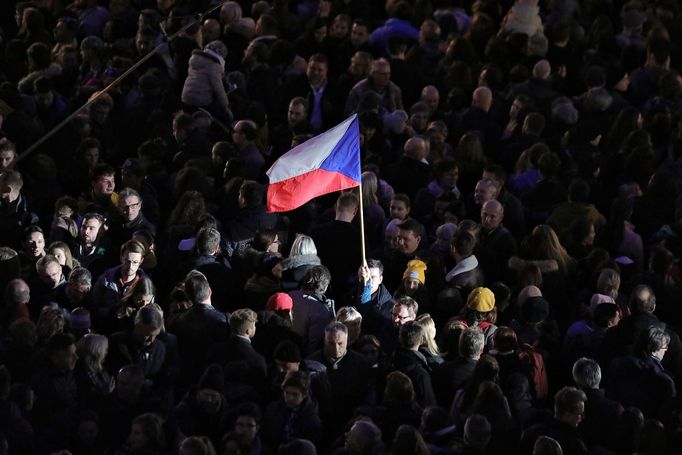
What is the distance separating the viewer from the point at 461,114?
720 inches

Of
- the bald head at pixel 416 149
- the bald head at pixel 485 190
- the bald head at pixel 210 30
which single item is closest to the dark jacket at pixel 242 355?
the bald head at pixel 485 190

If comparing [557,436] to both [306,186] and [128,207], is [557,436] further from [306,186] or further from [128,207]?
[128,207]

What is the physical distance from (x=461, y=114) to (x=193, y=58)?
108 inches

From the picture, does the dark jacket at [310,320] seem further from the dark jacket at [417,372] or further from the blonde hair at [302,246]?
the dark jacket at [417,372]

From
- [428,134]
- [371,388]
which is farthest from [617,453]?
[428,134]

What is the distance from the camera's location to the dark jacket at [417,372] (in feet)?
41.8

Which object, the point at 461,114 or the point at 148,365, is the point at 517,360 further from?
the point at 461,114

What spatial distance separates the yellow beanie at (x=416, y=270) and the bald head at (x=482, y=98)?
410cm

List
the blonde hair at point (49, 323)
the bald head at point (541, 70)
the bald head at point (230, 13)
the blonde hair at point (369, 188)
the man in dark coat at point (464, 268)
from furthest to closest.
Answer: the bald head at point (230, 13) < the bald head at point (541, 70) < the blonde hair at point (369, 188) < the man in dark coat at point (464, 268) < the blonde hair at point (49, 323)

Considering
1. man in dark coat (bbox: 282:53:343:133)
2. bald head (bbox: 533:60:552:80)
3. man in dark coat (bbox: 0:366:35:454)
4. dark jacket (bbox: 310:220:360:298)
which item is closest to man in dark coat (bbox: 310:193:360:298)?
dark jacket (bbox: 310:220:360:298)

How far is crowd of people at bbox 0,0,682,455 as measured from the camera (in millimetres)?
12438

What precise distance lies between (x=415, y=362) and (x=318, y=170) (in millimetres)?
2097

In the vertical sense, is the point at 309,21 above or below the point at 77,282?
below

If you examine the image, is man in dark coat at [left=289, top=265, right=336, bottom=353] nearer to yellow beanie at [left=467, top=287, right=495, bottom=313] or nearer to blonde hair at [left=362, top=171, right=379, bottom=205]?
yellow beanie at [left=467, top=287, right=495, bottom=313]
